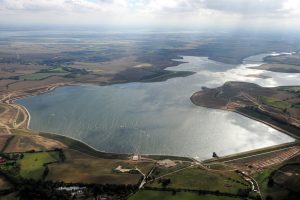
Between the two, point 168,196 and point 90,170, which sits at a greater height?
point 168,196

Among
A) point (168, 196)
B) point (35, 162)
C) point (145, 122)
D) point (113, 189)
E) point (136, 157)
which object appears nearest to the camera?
point (168, 196)

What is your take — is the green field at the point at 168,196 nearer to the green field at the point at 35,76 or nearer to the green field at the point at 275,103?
the green field at the point at 275,103

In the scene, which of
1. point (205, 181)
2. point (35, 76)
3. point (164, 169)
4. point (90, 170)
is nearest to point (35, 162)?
point (90, 170)

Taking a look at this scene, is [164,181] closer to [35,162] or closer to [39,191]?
[39,191]

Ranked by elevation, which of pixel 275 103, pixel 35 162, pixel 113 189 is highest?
pixel 275 103

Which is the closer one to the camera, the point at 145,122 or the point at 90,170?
the point at 90,170

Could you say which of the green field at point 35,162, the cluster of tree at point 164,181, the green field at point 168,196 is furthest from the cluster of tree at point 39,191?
the cluster of tree at point 164,181

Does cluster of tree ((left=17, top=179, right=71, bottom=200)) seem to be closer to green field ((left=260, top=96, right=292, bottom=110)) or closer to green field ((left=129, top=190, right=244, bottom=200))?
green field ((left=129, top=190, right=244, bottom=200))

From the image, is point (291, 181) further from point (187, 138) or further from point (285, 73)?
point (285, 73)

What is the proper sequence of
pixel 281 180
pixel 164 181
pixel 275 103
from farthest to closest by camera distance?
pixel 275 103, pixel 164 181, pixel 281 180
